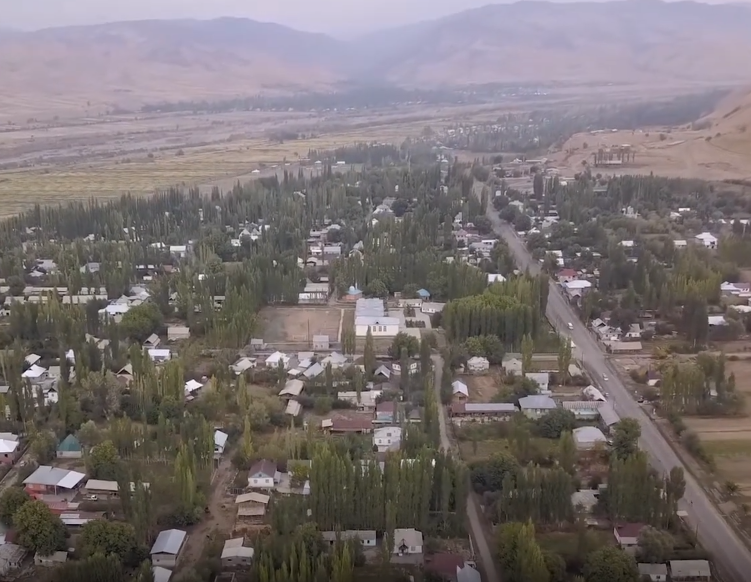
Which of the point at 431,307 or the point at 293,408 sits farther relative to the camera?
the point at 431,307

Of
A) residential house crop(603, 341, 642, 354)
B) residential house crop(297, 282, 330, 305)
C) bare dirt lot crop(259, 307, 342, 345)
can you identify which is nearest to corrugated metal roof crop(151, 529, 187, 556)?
bare dirt lot crop(259, 307, 342, 345)

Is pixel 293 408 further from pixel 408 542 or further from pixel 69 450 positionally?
pixel 408 542

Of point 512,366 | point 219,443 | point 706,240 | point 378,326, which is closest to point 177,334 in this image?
point 378,326

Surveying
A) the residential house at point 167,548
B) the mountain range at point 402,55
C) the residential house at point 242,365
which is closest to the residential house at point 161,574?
the residential house at point 167,548

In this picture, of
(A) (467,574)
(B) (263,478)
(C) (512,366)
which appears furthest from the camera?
(C) (512,366)

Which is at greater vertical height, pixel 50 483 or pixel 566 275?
pixel 566 275

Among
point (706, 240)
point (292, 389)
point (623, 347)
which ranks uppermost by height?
point (706, 240)

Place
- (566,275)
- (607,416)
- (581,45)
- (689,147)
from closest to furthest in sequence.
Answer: (607,416) → (566,275) → (689,147) → (581,45)

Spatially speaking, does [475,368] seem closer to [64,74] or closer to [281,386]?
[281,386]
